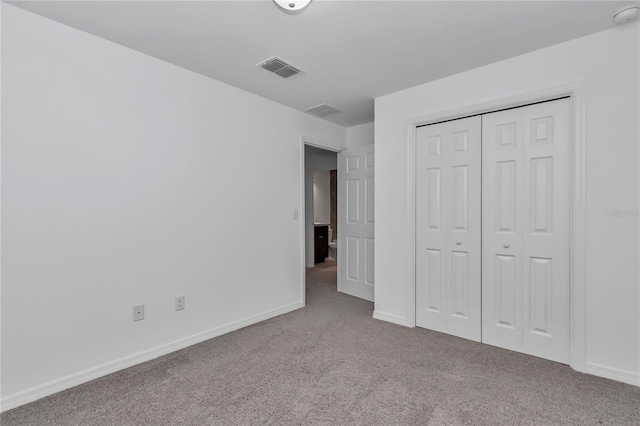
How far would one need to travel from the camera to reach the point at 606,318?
214cm

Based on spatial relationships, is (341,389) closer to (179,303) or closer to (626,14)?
(179,303)

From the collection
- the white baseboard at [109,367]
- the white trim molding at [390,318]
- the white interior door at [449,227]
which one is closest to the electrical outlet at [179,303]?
the white baseboard at [109,367]

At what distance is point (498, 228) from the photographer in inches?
103

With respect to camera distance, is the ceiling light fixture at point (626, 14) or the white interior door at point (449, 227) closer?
the ceiling light fixture at point (626, 14)

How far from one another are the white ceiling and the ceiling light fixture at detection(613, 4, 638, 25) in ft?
0.15

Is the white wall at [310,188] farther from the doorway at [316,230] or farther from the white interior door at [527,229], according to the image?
the white interior door at [527,229]

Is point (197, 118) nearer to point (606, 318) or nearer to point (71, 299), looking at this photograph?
point (71, 299)

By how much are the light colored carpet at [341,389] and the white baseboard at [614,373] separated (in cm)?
6

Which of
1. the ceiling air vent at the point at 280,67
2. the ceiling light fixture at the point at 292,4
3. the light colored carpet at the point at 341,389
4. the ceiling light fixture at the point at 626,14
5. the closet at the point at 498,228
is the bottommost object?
the light colored carpet at the point at 341,389

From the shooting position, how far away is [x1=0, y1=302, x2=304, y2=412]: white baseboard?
6.12 feet

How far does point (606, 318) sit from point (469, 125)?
1.78 metres

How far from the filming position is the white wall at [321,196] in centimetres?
870

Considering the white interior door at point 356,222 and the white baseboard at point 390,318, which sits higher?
the white interior door at point 356,222

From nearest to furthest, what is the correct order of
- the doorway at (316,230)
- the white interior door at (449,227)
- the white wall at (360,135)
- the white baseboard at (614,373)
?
the white baseboard at (614,373)
the white interior door at (449,227)
the white wall at (360,135)
the doorway at (316,230)
